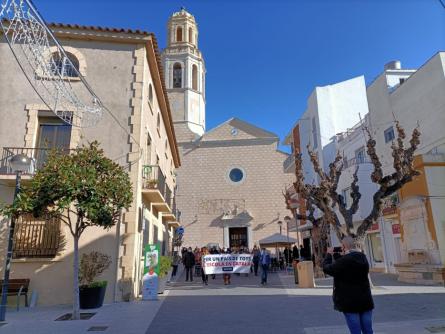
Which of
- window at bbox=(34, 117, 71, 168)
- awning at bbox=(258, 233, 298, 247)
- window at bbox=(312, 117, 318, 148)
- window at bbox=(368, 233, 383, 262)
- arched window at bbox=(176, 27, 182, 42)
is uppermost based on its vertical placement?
→ arched window at bbox=(176, 27, 182, 42)

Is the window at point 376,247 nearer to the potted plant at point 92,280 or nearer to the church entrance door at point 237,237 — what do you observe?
the church entrance door at point 237,237

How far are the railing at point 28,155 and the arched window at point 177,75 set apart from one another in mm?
26667

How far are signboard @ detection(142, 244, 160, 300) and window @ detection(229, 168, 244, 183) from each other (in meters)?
22.2

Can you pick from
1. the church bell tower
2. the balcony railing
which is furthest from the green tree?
the church bell tower

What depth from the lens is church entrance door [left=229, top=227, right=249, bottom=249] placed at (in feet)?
104

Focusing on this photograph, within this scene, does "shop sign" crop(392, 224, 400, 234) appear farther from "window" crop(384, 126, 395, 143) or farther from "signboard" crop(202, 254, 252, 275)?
"signboard" crop(202, 254, 252, 275)

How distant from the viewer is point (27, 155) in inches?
442

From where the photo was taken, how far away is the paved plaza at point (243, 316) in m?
6.84

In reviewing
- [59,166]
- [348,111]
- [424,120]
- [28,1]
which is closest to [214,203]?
[348,111]

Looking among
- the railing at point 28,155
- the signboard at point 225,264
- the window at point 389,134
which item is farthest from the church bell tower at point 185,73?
the railing at point 28,155

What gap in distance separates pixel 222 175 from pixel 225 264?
17923 mm

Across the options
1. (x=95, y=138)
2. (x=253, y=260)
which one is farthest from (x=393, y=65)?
(x=95, y=138)

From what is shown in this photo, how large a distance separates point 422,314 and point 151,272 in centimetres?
Answer: 727

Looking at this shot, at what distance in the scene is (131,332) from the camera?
674cm
